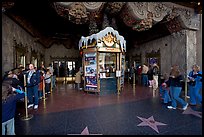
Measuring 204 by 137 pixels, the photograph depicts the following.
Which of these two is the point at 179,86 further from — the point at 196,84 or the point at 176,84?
the point at 196,84

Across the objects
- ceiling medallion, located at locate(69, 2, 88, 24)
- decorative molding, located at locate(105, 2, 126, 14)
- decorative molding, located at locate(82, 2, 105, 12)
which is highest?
decorative molding, located at locate(105, 2, 126, 14)

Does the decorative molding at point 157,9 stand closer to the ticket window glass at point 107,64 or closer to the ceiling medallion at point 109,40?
the ceiling medallion at point 109,40

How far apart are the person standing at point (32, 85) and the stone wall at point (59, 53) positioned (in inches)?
400

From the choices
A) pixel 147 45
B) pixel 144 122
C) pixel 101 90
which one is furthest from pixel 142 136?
pixel 147 45

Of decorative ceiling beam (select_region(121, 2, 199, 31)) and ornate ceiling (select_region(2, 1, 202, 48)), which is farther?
decorative ceiling beam (select_region(121, 2, 199, 31))

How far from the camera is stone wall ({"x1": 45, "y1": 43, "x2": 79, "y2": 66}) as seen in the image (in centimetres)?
1479

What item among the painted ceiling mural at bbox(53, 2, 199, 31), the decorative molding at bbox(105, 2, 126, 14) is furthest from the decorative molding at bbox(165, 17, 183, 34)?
the decorative molding at bbox(105, 2, 126, 14)

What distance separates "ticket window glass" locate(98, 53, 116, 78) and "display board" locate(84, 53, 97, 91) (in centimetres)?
38

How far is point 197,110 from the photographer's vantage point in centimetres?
462

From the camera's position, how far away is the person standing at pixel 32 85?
4.90 m

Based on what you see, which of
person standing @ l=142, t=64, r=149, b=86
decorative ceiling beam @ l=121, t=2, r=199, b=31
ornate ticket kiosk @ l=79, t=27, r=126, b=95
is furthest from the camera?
person standing @ l=142, t=64, r=149, b=86

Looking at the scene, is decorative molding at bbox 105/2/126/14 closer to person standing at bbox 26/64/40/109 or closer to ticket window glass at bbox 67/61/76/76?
person standing at bbox 26/64/40/109

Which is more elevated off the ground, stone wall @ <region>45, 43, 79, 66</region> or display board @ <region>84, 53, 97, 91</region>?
stone wall @ <region>45, 43, 79, 66</region>

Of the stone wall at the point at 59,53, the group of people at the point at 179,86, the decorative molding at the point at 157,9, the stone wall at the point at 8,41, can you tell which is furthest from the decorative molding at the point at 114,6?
the stone wall at the point at 59,53
